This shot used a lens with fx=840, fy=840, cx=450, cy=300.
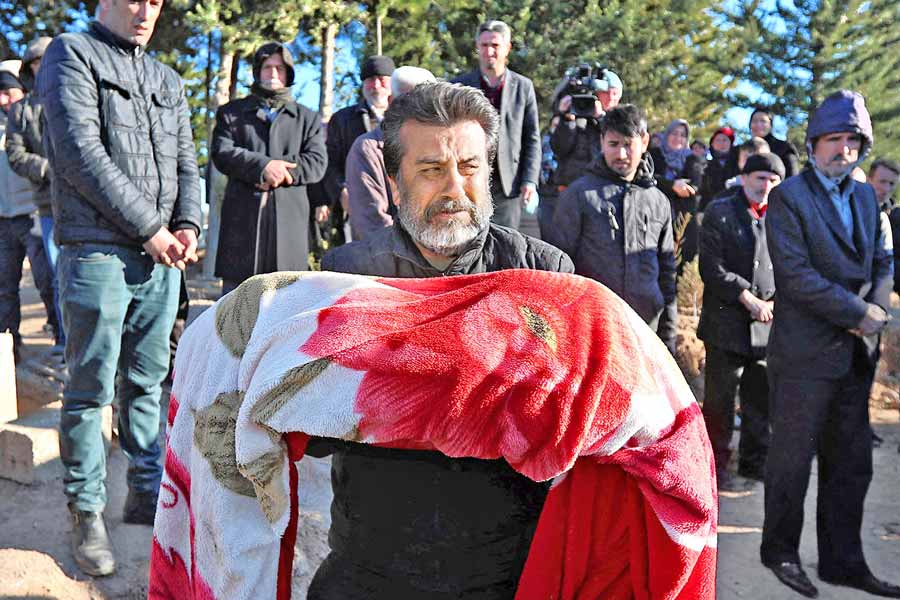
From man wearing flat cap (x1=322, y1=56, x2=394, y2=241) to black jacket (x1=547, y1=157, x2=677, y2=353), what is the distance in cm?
174

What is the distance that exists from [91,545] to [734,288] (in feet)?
12.8

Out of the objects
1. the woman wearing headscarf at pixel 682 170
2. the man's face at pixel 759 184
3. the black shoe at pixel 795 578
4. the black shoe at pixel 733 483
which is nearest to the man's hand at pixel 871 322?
the black shoe at pixel 795 578

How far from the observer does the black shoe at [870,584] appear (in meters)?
4.14

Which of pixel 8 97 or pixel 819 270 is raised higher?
pixel 8 97

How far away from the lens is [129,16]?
11.3 feet

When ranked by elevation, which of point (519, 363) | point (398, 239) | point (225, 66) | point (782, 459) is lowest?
point (782, 459)

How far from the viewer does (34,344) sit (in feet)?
25.0

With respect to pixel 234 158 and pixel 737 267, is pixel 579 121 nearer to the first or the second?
pixel 737 267

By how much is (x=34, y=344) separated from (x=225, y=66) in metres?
4.93

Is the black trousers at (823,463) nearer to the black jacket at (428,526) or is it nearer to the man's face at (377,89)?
the black jacket at (428,526)

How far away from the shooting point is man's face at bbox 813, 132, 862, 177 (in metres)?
3.96

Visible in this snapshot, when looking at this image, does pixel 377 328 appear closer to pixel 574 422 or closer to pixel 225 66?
pixel 574 422

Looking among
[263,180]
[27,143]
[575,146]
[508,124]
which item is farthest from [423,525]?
[27,143]

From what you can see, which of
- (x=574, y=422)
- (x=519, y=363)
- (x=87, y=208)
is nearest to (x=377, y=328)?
(x=519, y=363)
